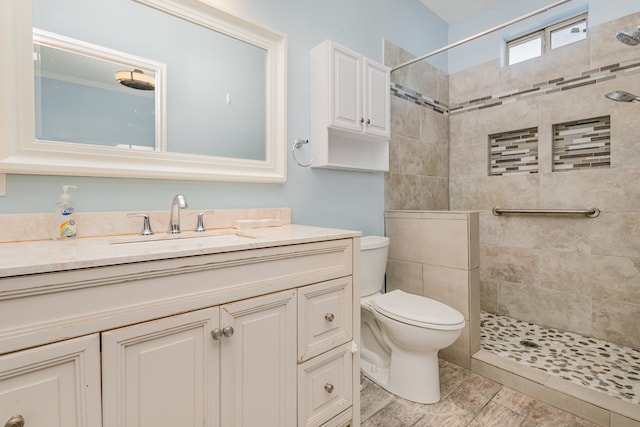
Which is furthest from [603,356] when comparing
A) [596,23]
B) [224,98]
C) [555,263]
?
[224,98]

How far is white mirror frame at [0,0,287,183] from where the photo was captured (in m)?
1.00

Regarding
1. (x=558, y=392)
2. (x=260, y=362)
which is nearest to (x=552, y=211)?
(x=558, y=392)

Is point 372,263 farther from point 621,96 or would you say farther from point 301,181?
point 621,96

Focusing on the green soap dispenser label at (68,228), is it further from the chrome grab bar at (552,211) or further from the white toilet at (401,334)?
the chrome grab bar at (552,211)

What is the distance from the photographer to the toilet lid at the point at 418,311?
1.49 meters

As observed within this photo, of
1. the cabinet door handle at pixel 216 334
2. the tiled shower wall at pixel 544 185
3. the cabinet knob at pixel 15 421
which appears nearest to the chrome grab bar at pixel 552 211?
the tiled shower wall at pixel 544 185

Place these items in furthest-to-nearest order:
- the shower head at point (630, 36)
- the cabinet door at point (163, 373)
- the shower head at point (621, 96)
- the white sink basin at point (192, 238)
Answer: the shower head at point (621, 96)
the shower head at point (630, 36)
the white sink basin at point (192, 238)
the cabinet door at point (163, 373)

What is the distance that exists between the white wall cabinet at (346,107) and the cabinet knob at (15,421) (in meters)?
1.49

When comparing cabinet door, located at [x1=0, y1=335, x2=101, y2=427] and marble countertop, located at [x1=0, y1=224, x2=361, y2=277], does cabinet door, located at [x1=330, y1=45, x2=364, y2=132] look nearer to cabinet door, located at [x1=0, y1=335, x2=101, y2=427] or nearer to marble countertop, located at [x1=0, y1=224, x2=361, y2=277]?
marble countertop, located at [x1=0, y1=224, x2=361, y2=277]

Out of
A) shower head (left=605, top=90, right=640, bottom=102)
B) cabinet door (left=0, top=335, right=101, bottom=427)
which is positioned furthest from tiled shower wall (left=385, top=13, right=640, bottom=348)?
cabinet door (left=0, top=335, right=101, bottom=427)

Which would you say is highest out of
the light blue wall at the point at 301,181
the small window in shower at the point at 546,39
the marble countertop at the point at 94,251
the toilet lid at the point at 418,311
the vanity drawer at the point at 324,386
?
the small window in shower at the point at 546,39

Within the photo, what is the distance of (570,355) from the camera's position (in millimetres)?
1959

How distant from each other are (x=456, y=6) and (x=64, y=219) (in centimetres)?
325

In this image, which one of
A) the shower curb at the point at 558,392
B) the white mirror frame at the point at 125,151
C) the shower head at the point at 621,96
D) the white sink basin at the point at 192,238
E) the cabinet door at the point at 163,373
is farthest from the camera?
the shower head at the point at 621,96
